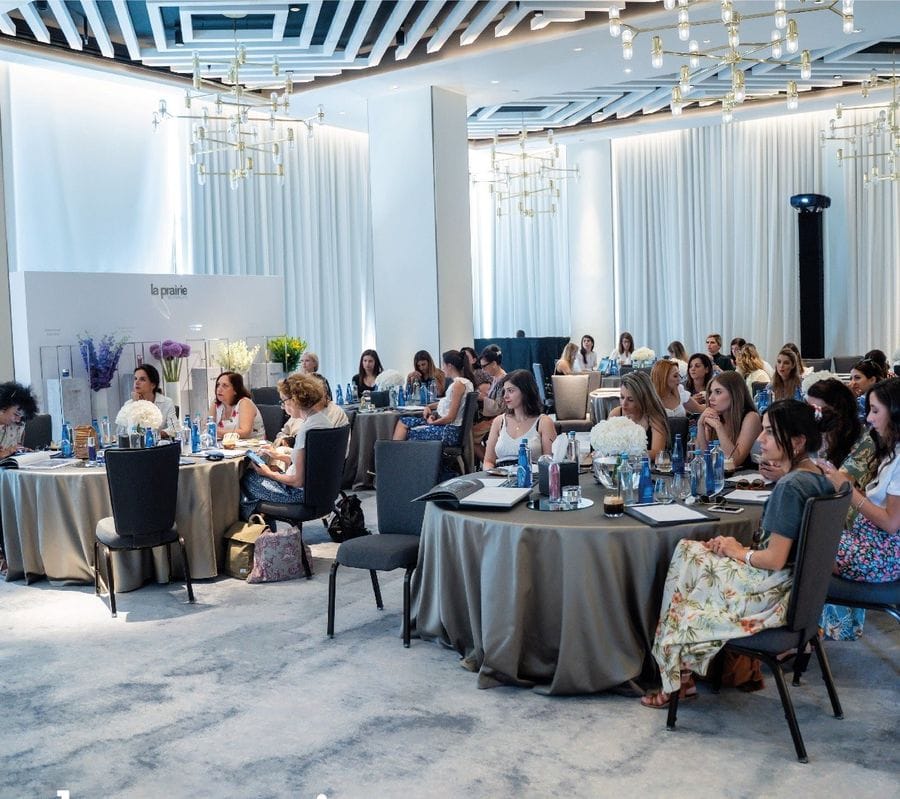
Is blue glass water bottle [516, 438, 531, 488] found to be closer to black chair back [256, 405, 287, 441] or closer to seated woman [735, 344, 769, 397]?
black chair back [256, 405, 287, 441]

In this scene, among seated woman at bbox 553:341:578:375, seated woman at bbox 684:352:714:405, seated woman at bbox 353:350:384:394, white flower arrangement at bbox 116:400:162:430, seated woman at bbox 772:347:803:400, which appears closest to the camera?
white flower arrangement at bbox 116:400:162:430

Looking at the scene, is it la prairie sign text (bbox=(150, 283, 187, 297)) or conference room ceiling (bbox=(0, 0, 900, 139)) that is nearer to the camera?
conference room ceiling (bbox=(0, 0, 900, 139))

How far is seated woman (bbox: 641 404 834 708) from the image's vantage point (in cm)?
378

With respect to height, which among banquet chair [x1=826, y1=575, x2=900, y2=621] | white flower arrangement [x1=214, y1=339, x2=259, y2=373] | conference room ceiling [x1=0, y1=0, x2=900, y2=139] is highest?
conference room ceiling [x1=0, y1=0, x2=900, y2=139]

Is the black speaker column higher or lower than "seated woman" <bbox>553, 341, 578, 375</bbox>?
higher

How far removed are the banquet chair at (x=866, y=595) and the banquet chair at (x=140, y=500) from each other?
12.1ft

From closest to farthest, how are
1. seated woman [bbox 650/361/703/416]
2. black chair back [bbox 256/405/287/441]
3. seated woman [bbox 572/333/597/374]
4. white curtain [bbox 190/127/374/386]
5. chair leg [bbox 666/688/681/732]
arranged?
chair leg [bbox 666/688/681/732] < seated woman [bbox 650/361/703/416] < black chair back [bbox 256/405/287/441] < white curtain [bbox 190/127/374/386] < seated woman [bbox 572/333/597/374]

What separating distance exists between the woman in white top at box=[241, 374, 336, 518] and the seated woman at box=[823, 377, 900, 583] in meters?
3.50

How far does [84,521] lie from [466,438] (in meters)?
3.73

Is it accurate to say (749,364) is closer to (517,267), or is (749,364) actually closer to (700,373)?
(700,373)

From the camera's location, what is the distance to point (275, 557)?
6.73 metres

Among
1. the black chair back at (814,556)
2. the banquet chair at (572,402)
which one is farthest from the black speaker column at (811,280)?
the black chair back at (814,556)

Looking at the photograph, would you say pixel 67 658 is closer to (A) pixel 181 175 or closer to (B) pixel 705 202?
(A) pixel 181 175

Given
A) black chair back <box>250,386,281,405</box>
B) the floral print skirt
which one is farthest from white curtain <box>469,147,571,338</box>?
the floral print skirt
